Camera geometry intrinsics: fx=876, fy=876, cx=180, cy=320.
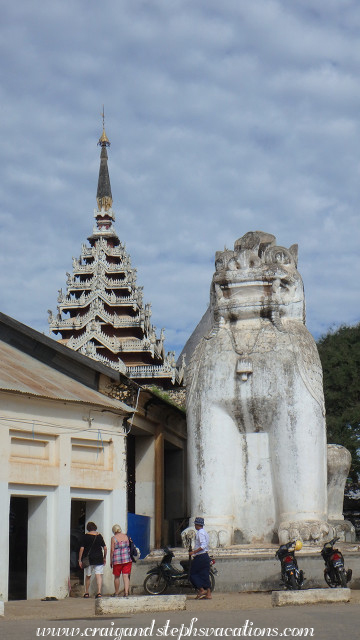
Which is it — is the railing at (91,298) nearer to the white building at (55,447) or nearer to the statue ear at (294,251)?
the white building at (55,447)

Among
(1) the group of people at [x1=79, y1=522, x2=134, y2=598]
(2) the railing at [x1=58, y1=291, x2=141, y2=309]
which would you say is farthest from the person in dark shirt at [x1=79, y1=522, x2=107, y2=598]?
(2) the railing at [x1=58, y1=291, x2=141, y2=309]

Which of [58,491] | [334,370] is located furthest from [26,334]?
[334,370]

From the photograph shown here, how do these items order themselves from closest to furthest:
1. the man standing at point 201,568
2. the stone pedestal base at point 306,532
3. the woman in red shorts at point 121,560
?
the man standing at point 201,568, the stone pedestal base at point 306,532, the woman in red shorts at point 121,560

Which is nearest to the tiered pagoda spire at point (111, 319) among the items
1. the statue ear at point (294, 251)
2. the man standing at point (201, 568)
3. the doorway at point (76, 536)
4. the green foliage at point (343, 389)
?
the green foliage at point (343, 389)

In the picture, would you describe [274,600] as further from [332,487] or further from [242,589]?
[332,487]

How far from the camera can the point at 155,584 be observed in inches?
499

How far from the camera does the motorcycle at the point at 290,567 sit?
1131 centimetres

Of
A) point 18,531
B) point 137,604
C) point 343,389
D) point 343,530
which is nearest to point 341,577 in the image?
point 343,530

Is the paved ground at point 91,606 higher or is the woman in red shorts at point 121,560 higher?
the woman in red shorts at point 121,560

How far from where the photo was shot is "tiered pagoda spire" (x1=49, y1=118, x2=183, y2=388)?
46.0 meters

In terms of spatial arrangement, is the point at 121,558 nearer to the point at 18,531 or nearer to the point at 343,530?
the point at 343,530

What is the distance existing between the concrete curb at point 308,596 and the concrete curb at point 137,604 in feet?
3.65

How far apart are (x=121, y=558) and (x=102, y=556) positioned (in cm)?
113

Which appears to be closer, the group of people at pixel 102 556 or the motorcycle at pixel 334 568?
the motorcycle at pixel 334 568
